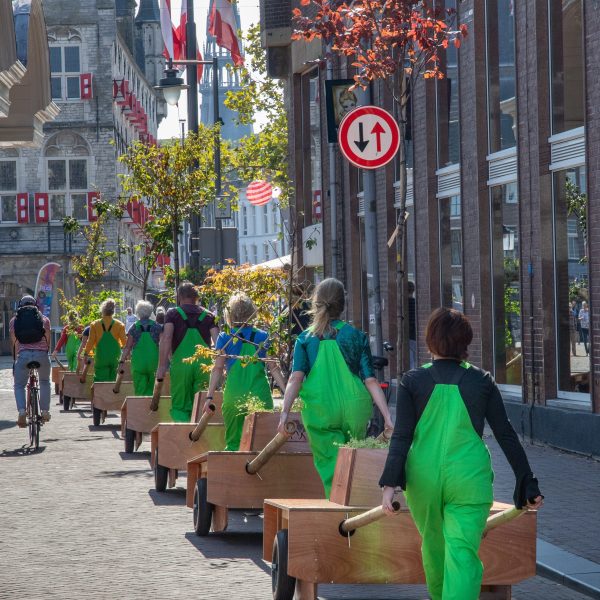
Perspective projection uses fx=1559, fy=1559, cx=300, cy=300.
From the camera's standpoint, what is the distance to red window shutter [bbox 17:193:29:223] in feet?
225

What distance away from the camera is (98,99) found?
69.8m

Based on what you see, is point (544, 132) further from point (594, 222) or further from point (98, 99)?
point (98, 99)

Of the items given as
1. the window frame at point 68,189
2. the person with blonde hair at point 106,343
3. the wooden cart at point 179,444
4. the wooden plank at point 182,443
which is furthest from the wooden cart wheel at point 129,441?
the window frame at point 68,189

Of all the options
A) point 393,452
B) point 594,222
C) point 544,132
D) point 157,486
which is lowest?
point 157,486

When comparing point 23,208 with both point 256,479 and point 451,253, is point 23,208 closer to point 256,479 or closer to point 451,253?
point 451,253

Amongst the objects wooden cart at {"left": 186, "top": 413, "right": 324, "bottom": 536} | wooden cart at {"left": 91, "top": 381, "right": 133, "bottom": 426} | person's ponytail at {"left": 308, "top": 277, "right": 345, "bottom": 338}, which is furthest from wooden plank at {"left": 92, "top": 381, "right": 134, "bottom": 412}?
person's ponytail at {"left": 308, "top": 277, "right": 345, "bottom": 338}

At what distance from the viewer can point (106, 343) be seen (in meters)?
23.4

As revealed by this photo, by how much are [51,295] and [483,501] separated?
64.3 meters

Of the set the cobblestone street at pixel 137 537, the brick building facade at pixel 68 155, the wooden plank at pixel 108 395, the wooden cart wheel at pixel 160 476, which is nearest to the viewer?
the cobblestone street at pixel 137 537

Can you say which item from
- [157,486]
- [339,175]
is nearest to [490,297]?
[157,486]

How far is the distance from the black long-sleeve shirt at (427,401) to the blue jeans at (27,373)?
43.2 ft

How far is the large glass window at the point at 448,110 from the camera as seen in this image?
20.5m

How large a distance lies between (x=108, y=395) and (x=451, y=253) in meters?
5.03

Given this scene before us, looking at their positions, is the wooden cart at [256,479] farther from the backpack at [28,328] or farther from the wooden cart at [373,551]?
the backpack at [28,328]
